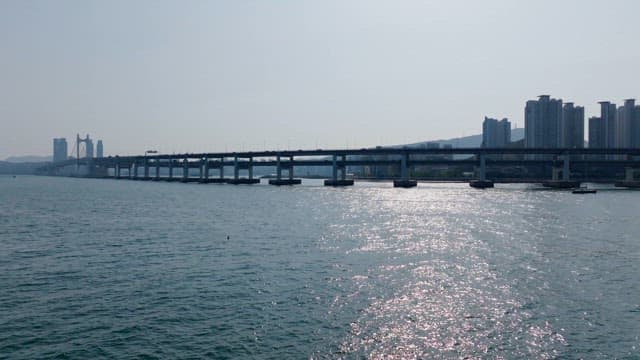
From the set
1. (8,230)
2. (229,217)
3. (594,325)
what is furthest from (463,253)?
(8,230)

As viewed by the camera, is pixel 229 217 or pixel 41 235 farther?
pixel 229 217

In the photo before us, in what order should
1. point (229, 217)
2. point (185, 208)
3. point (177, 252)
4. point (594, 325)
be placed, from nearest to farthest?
1. point (594, 325)
2. point (177, 252)
3. point (229, 217)
4. point (185, 208)

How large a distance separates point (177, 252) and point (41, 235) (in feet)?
53.5

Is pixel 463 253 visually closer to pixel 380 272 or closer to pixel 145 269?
pixel 380 272

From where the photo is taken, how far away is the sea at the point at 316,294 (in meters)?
17.3

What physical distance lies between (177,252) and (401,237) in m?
20.2

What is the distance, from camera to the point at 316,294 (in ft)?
78.3

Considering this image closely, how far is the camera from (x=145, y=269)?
29344 mm

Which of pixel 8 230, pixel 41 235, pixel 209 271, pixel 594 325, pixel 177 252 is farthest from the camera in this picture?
pixel 8 230

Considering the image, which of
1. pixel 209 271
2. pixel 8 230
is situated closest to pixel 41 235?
pixel 8 230

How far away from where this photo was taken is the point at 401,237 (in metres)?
45.3

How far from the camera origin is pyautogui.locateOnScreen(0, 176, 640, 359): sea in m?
17.3

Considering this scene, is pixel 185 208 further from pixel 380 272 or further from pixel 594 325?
pixel 594 325

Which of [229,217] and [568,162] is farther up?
[568,162]
